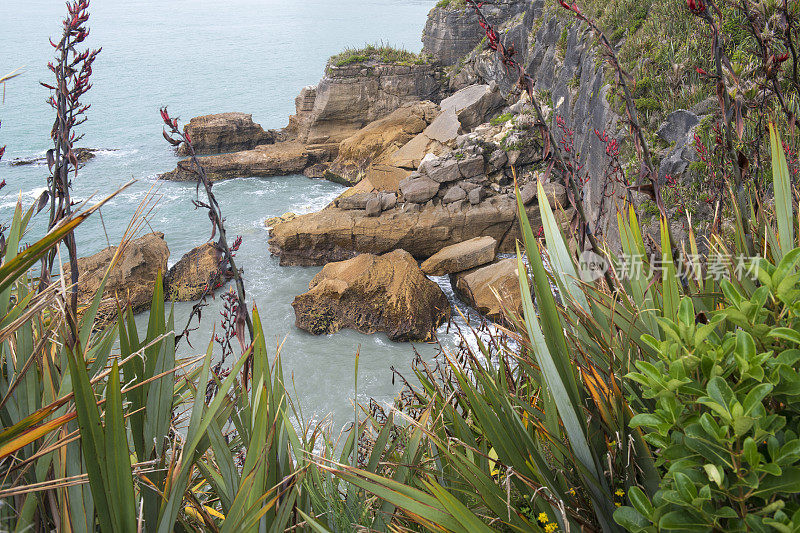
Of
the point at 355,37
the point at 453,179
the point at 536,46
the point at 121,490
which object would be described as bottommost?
the point at 453,179

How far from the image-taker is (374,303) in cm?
1144

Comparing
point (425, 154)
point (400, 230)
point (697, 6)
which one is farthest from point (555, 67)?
point (697, 6)

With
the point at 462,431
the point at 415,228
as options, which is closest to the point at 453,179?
the point at 415,228

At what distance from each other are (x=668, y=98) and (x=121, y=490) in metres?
11.8

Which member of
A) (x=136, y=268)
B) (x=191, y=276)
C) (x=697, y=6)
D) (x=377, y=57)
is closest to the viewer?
(x=697, y=6)

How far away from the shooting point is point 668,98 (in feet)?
34.6

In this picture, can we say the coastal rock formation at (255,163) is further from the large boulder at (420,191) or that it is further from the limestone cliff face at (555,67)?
the large boulder at (420,191)

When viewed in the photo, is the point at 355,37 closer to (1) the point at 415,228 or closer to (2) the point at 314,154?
(2) the point at 314,154

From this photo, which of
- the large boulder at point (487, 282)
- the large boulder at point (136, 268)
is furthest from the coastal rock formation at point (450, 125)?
the large boulder at point (136, 268)

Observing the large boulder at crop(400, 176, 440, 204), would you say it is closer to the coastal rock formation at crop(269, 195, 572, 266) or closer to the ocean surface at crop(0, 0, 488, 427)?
the coastal rock formation at crop(269, 195, 572, 266)

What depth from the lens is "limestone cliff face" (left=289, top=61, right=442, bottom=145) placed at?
2555cm

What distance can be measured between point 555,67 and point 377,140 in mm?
8206

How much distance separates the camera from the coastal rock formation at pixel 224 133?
25.8 meters

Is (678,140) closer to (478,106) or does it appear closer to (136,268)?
(136,268)
